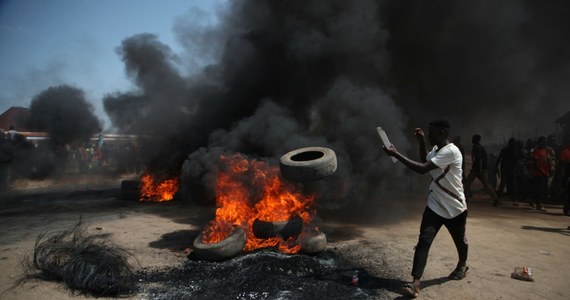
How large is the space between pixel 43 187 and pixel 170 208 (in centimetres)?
1120

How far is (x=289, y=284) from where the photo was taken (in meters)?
5.35

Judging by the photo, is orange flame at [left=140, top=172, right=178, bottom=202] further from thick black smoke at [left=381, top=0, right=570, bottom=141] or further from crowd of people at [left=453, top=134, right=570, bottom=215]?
crowd of people at [left=453, top=134, right=570, bottom=215]

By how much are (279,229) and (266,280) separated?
1677mm

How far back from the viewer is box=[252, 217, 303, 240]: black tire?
711cm

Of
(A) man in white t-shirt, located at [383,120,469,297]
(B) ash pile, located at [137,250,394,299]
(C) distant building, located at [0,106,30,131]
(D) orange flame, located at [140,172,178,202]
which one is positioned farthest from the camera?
(C) distant building, located at [0,106,30,131]

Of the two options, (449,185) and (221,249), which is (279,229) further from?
(449,185)

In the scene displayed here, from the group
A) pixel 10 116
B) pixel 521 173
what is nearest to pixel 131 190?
pixel 521 173

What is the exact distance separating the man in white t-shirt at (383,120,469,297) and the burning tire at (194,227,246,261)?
312 centimetres

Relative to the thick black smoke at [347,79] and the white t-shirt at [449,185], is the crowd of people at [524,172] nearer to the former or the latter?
the thick black smoke at [347,79]

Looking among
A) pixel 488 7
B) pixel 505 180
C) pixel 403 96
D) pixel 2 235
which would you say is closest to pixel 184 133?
pixel 2 235

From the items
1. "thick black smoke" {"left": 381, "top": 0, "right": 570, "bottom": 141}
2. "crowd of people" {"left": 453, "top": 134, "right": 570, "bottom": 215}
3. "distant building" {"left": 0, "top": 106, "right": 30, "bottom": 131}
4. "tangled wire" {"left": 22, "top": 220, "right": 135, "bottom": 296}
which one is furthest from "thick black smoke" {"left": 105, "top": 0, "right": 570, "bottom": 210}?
"distant building" {"left": 0, "top": 106, "right": 30, "bottom": 131}

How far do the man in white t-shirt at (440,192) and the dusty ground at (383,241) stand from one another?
0.64 m

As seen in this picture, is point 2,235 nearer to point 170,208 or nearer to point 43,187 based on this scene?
point 170,208

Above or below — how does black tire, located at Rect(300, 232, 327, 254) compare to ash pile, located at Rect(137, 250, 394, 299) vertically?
above
